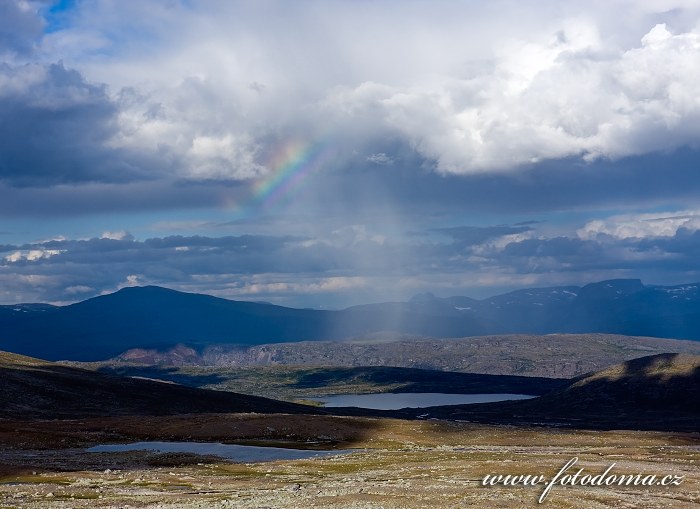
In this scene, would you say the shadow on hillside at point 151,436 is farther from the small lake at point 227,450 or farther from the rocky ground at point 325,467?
the small lake at point 227,450

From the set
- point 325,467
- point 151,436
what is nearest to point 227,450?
point 151,436

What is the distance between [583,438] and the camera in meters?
176

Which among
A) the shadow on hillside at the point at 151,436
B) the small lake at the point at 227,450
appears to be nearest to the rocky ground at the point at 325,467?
the shadow on hillside at the point at 151,436

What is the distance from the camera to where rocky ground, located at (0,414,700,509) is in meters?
73.1

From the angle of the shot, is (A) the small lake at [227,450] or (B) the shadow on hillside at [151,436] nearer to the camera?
(B) the shadow on hillside at [151,436]

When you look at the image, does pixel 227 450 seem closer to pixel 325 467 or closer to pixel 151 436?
pixel 151 436

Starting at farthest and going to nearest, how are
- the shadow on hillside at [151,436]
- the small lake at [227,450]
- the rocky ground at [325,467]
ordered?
the small lake at [227,450], the shadow on hillside at [151,436], the rocky ground at [325,467]

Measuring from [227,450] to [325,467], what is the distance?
30.4 meters

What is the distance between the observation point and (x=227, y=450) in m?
133

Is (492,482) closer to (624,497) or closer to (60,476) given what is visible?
(624,497)

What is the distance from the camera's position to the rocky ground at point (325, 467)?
73125 millimetres

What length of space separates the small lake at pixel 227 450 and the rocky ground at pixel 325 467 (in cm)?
579

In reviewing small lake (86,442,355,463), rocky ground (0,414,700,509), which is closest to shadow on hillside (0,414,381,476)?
rocky ground (0,414,700,509)

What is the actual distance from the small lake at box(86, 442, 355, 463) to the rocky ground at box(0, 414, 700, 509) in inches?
228
